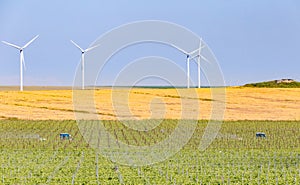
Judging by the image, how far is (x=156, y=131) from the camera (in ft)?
123

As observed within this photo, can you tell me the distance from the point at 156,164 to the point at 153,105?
35782mm

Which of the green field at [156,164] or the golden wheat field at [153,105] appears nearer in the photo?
the green field at [156,164]

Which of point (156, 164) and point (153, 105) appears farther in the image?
point (153, 105)

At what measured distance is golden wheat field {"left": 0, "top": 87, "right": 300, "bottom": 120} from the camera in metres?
49.8

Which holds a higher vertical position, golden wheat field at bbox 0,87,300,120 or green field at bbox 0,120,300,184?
golden wheat field at bbox 0,87,300,120

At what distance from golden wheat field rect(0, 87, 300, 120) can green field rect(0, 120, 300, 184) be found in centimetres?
1086

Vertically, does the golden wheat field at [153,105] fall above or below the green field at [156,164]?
above

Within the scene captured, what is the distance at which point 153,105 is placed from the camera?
58.8 m

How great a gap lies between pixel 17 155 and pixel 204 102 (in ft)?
121

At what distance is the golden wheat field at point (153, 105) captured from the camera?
4981cm

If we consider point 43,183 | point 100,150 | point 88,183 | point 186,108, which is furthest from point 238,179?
point 186,108

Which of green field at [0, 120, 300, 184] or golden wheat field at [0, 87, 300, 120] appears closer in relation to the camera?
green field at [0, 120, 300, 184]

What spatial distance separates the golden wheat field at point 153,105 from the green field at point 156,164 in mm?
10856

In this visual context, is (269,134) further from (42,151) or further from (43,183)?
(43,183)
